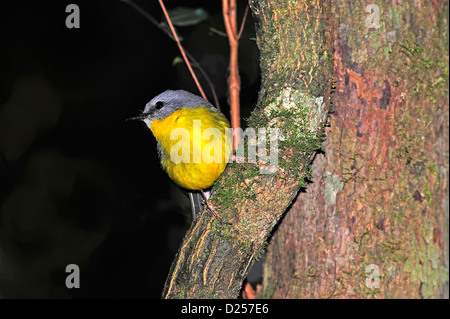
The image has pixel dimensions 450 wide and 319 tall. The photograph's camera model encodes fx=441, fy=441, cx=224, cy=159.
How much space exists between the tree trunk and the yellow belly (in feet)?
2.63

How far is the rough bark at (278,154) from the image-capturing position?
8.97 feet

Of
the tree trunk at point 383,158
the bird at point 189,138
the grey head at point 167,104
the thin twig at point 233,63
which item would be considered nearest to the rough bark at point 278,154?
the bird at point 189,138

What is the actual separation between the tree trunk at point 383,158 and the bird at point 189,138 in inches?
31.6

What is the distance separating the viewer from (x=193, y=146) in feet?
10.8

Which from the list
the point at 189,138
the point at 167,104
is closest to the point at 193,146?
the point at 189,138

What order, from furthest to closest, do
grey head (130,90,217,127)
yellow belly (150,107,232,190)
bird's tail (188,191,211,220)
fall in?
1. bird's tail (188,191,211,220)
2. grey head (130,90,217,127)
3. yellow belly (150,107,232,190)

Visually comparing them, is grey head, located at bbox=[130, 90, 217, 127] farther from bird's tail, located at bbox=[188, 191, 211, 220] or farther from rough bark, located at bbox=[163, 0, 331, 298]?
rough bark, located at bbox=[163, 0, 331, 298]

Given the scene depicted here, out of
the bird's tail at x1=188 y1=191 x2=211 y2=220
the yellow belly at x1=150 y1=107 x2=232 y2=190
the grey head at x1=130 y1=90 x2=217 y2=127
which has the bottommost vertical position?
the bird's tail at x1=188 y1=191 x2=211 y2=220

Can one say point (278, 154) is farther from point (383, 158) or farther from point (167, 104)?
point (167, 104)

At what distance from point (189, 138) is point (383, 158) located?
4.73 feet

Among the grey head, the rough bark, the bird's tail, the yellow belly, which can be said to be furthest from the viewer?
the bird's tail

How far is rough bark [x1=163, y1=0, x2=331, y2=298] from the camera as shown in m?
2.73

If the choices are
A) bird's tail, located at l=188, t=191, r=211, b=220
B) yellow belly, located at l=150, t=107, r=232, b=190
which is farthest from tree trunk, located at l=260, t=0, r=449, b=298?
bird's tail, located at l=188, t=191, r=211, b=220

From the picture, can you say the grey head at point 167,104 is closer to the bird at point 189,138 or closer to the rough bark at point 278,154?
the bird at point 189,138
